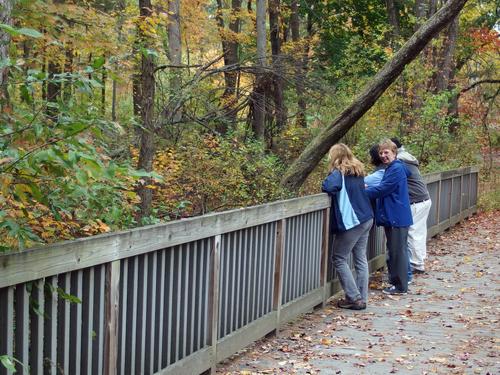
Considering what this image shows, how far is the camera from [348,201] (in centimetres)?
845

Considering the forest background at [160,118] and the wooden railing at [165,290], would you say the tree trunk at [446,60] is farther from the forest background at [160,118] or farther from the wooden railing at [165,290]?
the wooden railing at [165,290]

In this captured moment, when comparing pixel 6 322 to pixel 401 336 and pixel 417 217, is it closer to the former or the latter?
pixel 401 336

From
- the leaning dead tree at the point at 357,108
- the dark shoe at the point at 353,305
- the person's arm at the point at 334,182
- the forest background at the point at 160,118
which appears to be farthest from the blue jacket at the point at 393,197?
the leaning dead tree at the point at 357,108

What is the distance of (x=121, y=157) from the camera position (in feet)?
40.1

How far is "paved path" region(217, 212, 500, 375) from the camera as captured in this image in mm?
6332

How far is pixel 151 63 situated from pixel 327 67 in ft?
56.1

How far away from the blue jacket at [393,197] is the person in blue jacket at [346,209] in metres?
0.70

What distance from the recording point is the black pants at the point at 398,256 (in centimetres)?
953

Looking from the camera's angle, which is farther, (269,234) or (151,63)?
(151,63)

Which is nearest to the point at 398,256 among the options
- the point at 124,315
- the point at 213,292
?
the point at 213,292

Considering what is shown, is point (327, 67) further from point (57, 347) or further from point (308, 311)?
point (57, 347)

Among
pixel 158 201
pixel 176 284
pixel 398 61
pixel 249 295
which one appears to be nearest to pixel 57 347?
pixel 176 284

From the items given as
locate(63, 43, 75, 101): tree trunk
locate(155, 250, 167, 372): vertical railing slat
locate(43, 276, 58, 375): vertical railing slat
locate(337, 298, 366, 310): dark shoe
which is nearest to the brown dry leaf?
locate(337, 298, 366, 310): dark shoe

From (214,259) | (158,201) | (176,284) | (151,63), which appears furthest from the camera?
(158,201)
